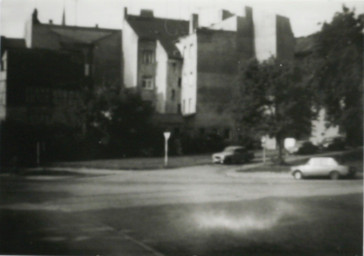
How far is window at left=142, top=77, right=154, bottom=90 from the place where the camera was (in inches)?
205

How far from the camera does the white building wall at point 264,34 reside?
4.35m

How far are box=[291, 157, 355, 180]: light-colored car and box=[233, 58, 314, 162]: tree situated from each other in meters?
0.23

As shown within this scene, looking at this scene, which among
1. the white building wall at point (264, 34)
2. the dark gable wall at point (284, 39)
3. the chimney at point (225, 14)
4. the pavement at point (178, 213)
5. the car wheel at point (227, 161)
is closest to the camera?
the pavement at point (178, 213)

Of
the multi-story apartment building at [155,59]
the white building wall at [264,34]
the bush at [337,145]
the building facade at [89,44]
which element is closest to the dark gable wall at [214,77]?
the multi-story apartment building at [155,59]

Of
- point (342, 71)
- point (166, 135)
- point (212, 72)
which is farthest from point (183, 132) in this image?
point (342, 71)

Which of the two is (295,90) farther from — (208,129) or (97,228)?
(97,228)

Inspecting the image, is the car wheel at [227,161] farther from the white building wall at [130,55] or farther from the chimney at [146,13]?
the chimney at [146,13]

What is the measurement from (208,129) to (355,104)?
141cm

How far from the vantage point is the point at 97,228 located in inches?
164

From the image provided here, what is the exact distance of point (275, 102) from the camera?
5.20 metres

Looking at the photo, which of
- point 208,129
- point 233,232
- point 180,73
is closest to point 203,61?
point 180,73

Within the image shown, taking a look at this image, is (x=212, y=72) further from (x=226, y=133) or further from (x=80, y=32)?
(x=80, y=32)

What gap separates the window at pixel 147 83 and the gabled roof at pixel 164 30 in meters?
0.38

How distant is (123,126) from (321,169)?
215 cm
